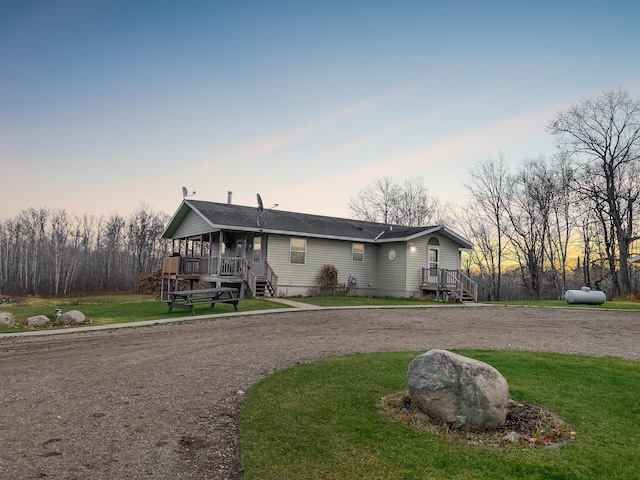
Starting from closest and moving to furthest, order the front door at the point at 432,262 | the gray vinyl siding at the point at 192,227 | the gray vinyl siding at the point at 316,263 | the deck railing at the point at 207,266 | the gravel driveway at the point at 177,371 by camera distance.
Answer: the gravel driveway at the point at 177,371 < the deck railing at the point at 207,266 < the gray vinyl siding at the point at 316,263 < the gray vinyl siding at the point at 192,227 < the front door at the point at 432,262

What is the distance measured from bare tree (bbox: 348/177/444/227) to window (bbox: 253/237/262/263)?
79.1ft

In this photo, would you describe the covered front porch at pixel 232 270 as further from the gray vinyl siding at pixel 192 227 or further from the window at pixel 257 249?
the gray vinyl siding at pixel 192 227

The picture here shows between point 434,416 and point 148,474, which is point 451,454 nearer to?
point 434,416

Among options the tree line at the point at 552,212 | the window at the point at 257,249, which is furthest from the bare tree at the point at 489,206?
the window at the point at 257,249

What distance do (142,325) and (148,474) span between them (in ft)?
33.0

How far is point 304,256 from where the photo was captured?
75.4 feet

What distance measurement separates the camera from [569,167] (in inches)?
1380

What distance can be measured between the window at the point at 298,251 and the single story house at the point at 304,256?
5 centimetres

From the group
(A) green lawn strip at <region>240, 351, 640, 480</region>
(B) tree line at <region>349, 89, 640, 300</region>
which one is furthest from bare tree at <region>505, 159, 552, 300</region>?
(A) green lawn strip at <region>240, 351, 640, 480</region>

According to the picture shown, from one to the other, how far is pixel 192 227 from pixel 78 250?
35.9 meters

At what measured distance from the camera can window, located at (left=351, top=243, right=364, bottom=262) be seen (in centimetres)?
2469

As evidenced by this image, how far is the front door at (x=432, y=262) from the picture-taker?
2369 centimetres

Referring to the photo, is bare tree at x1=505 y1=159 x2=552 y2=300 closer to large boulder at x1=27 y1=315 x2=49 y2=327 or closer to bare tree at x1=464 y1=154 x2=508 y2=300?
bare tree at x1=464 y1=154 x2=508 y2=300

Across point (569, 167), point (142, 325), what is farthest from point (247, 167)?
point (569, 167)
